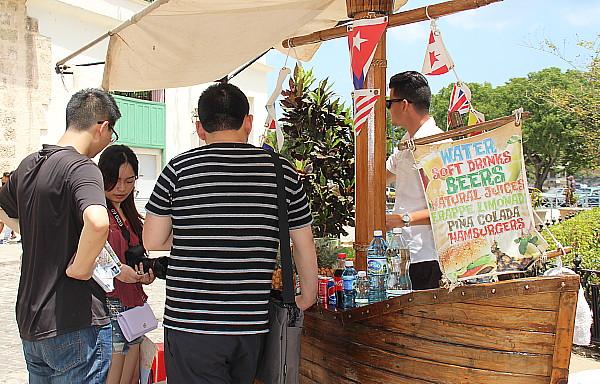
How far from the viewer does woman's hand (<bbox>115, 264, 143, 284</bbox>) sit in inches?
130

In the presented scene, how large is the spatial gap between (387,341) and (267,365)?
615 millimetres

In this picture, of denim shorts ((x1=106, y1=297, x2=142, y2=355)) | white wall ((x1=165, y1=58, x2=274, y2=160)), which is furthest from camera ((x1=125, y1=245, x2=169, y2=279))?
white wall ((x1=165, y1=58, x2=274, y2=160))

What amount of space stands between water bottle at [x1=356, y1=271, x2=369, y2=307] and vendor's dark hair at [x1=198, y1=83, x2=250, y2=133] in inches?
45.9

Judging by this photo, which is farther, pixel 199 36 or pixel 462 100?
pixel 199 36

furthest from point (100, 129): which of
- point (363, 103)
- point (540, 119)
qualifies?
point (540, 119)

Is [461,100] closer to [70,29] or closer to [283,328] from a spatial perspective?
[283,328]

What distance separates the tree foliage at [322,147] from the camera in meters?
4.17

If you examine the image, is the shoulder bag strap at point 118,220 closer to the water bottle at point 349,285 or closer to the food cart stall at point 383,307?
the food cart stall at point 383,307

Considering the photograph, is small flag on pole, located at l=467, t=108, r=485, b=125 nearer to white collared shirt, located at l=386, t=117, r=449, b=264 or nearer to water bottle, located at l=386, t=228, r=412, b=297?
white collared shirt, located at l=386, t=117, r=449, b=264

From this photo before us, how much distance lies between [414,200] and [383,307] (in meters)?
0.99

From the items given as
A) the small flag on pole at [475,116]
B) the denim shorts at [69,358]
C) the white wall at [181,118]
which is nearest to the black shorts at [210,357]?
the denim shorts at [69,358]

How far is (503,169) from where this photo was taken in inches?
104

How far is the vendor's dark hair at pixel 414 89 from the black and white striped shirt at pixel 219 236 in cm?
146

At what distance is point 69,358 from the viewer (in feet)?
7.95
